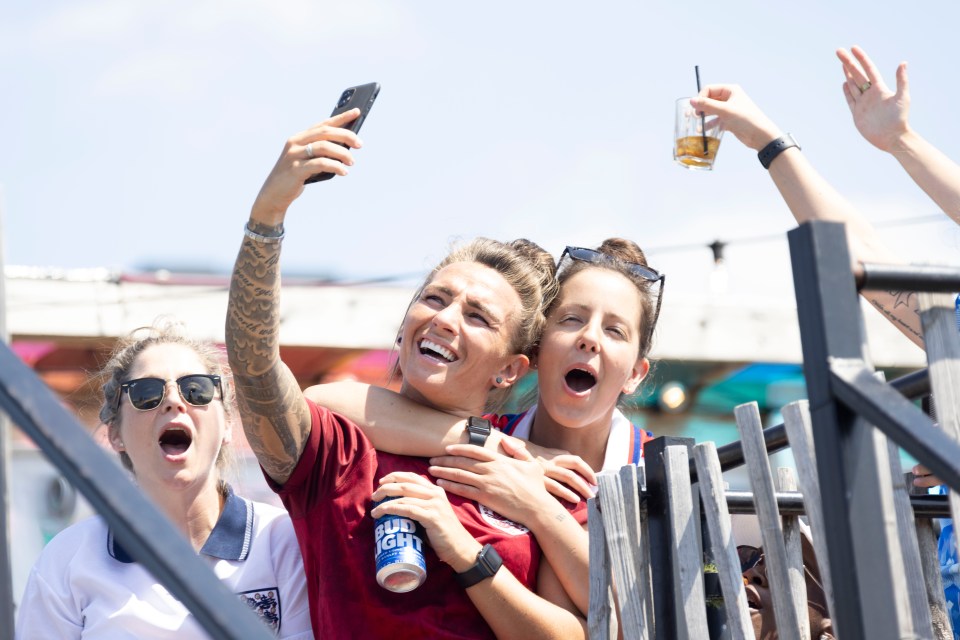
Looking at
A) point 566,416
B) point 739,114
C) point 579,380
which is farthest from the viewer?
point 739,114

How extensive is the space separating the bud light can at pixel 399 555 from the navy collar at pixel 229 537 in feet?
1.94

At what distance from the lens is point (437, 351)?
2.94 meters

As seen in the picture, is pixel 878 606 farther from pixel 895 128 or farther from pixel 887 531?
pixel 895 128

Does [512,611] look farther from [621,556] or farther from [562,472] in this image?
[562,472]

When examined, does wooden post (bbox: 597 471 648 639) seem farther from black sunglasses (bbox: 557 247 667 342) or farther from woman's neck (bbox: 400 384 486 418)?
black sunglasses (bbox: 557 247 667 342)

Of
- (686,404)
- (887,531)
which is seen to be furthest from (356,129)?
(686,404)

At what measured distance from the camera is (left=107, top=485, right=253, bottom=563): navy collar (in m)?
2.96

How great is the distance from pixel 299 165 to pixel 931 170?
1769 mm

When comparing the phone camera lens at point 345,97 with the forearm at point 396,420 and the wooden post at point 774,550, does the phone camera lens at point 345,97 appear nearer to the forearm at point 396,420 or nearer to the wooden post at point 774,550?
the forearm at point 396,420

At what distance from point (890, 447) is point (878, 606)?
0.64m

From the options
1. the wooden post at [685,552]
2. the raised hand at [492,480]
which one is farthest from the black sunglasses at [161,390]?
the wooden post at [685,552]

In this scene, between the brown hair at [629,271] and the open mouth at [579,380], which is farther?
the brown hair at [629,271]

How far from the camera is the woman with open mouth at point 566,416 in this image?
2.78 meters

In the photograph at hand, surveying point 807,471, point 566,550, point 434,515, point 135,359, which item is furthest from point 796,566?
point 135,359
